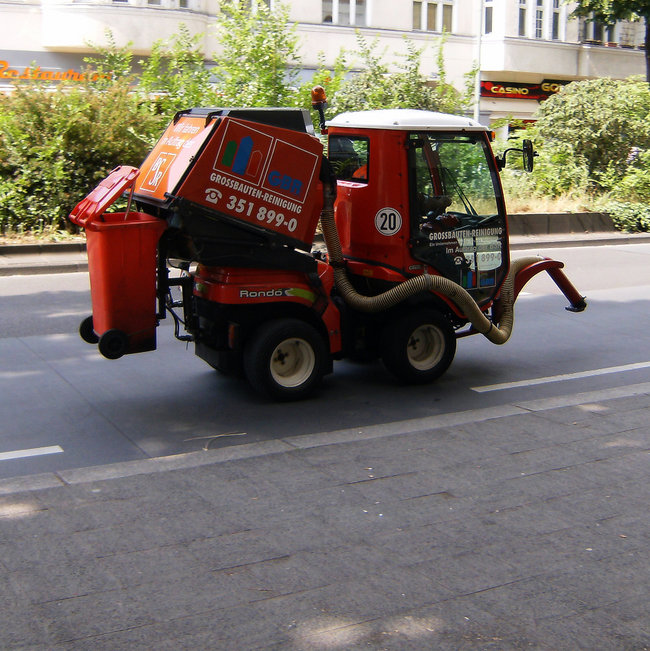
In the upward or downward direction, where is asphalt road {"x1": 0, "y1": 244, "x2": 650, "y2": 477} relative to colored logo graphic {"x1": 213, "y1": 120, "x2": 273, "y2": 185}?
downward

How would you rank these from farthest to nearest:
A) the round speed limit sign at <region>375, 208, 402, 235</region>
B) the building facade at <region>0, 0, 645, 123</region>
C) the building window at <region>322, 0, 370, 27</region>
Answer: the building window at <region>322, 0, 370, 27</region> → the building facade at <region>0, 0, 645, 123</region> → the round speed limit sign at <region>375, 208, 402, 235</region>

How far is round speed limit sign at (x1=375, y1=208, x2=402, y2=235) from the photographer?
23.9 ft

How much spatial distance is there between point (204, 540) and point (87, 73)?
13.0m

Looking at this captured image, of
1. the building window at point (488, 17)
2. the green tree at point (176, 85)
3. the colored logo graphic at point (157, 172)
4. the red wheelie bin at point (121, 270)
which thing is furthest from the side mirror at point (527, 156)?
the building window at point (488, 17)

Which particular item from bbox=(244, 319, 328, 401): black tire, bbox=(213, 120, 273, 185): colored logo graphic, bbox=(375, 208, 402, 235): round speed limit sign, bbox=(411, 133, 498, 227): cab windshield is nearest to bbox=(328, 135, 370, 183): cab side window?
bbox=(375, 208, 402, 235): round speed limit sign

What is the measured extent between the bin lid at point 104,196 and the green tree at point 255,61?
1050 cm

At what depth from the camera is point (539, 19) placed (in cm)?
3381

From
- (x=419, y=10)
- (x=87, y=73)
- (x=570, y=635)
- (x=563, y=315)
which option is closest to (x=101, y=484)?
(x=570, y=635)

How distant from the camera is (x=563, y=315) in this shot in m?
10.8

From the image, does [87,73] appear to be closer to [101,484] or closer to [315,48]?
[101,484]

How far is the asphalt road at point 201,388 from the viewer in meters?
6.29

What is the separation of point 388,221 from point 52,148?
364 inches

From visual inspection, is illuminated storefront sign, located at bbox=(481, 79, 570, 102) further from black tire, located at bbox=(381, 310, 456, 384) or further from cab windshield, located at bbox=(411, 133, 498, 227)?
black tire, located at bbox=(381, 310, 456, 384)

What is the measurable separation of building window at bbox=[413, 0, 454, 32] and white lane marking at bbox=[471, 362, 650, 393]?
2559cm
